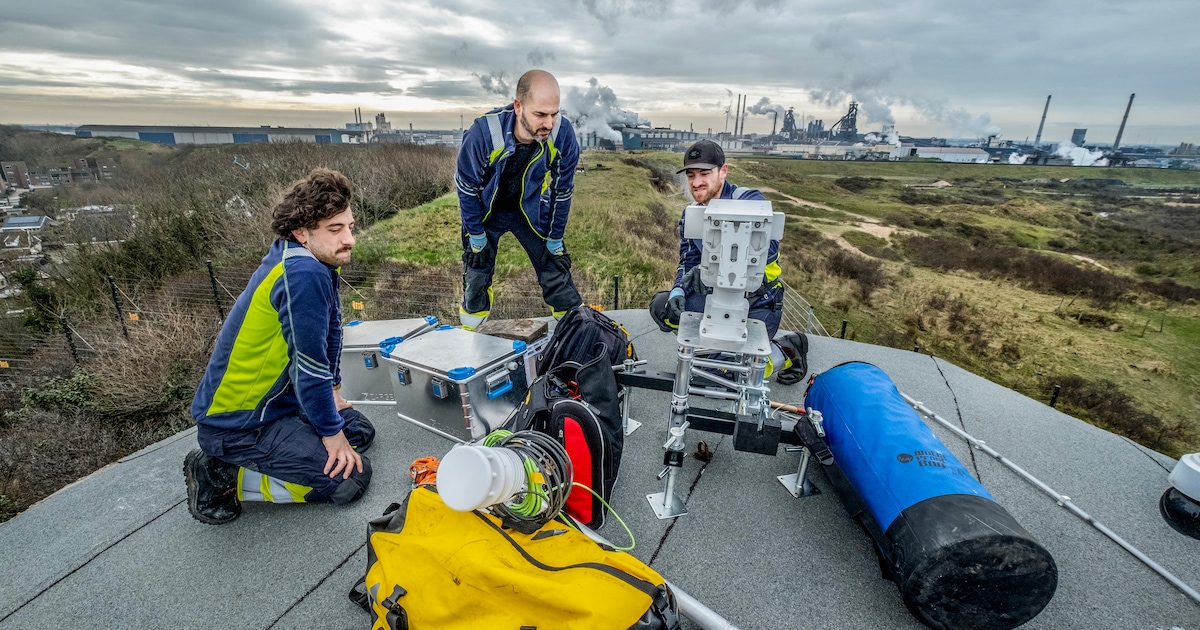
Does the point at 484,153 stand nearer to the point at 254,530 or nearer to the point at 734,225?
the point at 734,225

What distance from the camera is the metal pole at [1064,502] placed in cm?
200

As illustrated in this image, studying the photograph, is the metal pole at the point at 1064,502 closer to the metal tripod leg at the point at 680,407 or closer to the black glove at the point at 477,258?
the metal tripod leg at the point at 680,407

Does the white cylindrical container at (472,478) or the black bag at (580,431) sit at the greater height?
the white cylindrical container at (472,478)

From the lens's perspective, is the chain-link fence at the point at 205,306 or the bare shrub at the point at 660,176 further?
the bare shrub at the point at 660,176

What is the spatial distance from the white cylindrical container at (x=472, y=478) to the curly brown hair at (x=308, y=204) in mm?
1385

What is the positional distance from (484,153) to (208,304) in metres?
7.61

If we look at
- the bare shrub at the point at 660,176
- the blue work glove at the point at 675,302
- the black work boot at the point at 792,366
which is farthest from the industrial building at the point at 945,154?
the blue work glove at the point at 675,302

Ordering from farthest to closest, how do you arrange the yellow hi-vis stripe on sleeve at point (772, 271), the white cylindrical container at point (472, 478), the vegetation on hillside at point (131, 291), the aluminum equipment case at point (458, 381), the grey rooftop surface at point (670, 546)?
the vegetation on hillside at point (131, 291)
the yellow hi-vis stripe on sleeve at point (772, 271)
the aluminum equipment case at point (458, 381)
the grey rooftop surface at point (670, 546)
the white cylindrical container at point (472, 478)

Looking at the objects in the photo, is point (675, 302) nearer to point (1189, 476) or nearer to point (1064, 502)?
point (1064, 502)

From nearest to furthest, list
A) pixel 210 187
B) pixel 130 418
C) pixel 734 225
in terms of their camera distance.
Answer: pixel 734 225
pixel 130 418
pixel 210 187

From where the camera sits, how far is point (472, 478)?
112cm

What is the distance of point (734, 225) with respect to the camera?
5.93ft

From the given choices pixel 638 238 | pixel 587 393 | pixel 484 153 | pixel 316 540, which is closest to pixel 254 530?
pixel 316 540

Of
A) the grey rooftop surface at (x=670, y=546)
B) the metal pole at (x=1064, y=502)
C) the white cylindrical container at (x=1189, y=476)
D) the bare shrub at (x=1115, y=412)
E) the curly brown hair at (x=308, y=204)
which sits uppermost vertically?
the curly brown hair at (x=308, y=204)
